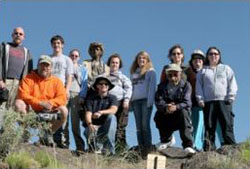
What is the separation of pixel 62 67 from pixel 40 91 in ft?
2.90

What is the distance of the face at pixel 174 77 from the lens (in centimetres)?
1047

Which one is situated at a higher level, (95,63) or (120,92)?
(95,63)

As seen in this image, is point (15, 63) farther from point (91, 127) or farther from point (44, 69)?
point (91, 127)

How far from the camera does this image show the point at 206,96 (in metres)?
10.8

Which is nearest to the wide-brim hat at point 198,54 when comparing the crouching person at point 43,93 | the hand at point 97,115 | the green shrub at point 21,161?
the hand at point 97,115

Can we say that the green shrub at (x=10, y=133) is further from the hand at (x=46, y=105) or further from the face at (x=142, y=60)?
the face at (x=142, y=60)

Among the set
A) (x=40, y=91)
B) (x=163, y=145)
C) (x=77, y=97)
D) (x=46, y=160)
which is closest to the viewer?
(x=46, y=160)

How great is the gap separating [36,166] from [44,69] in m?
2.54

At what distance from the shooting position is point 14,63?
1097 centimetres

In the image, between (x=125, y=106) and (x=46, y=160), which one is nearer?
(x=46, y=160)

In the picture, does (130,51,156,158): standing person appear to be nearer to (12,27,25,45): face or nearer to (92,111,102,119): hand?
(92,111,102,119): hand

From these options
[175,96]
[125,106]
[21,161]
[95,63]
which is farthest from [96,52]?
[21,161]

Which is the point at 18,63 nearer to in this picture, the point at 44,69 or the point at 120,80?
the point at 44,69

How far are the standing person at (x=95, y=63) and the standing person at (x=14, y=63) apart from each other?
1292mm
